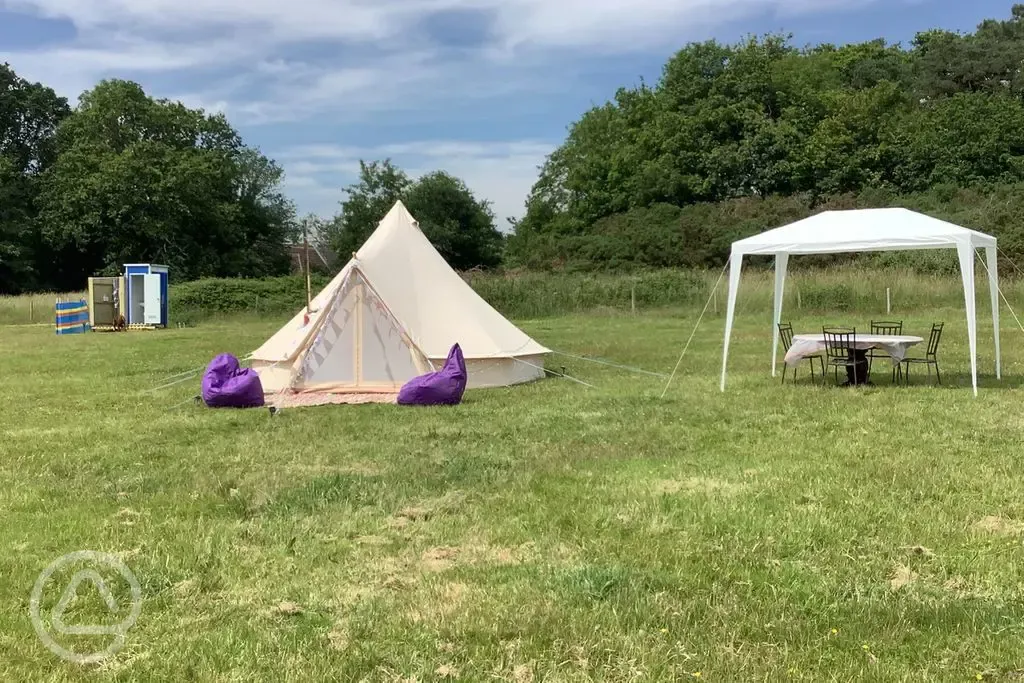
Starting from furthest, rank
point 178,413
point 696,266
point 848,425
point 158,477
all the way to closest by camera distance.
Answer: point 696,266 → point 178,413 → point 848,425 → point 158,477

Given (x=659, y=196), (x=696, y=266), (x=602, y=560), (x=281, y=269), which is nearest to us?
(x=602, y=560)

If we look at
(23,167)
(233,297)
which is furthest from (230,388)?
(23,167)

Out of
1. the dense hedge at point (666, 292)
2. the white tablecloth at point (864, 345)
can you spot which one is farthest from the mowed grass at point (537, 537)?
the dense hedge at point (666, 292)

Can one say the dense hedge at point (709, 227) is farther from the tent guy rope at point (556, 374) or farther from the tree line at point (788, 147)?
the tent guy rope at point (556, 374)

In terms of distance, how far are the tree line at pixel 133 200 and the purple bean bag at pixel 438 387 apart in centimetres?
2929

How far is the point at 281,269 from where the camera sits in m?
47.8

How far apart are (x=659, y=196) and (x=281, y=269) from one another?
70.6ft

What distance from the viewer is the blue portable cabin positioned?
76.0ft

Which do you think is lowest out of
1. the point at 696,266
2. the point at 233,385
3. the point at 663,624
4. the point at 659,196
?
the point at 663,624

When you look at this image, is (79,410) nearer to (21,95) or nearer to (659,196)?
(659,196)

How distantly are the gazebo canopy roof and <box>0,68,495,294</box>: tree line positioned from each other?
29758mm

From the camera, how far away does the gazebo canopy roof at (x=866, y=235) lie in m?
9.01

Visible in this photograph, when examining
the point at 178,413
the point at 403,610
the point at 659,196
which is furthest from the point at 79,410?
the point at 659,196

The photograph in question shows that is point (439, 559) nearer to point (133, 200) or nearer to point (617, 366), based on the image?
point (617, 366)
